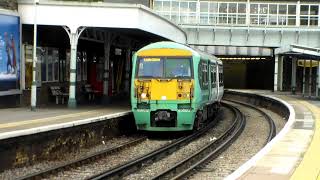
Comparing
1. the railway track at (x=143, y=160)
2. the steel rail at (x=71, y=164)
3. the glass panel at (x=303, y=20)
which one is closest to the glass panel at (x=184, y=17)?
the glass panel at (x=303, y=20)

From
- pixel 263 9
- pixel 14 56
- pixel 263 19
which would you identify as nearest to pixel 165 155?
pixel 14 56

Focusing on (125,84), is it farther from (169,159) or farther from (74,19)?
(169,159)

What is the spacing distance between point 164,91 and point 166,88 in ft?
0.38

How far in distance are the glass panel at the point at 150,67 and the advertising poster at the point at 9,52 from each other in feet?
18.3

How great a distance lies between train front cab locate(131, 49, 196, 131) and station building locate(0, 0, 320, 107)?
479 cm

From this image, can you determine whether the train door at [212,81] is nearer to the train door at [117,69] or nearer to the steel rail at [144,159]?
the steel rail at [144,159]

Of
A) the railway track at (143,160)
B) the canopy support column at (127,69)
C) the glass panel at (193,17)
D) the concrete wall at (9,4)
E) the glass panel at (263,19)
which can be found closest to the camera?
the railway track at (143,160)

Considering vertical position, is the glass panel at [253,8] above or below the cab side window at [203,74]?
above

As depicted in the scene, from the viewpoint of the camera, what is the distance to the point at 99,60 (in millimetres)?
33375

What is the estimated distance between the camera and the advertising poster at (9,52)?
21.3 meters

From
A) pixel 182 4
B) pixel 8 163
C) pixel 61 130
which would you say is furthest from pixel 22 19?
pixel 182 4

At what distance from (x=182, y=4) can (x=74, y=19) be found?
33.3 metres

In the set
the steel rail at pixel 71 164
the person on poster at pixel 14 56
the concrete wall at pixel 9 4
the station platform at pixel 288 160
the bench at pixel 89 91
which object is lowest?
the steel rail at pixel 71 164

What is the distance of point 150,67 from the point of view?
741 inches
